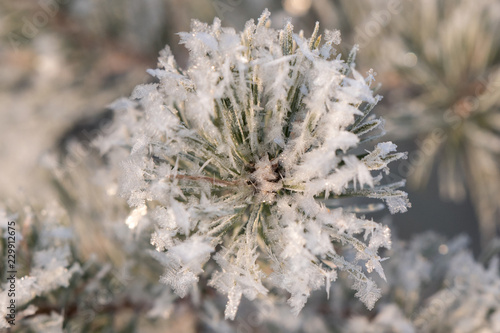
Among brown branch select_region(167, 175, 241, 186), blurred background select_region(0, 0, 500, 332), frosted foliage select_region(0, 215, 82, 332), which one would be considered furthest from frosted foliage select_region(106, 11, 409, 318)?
blurred background select_region(0, 0, 500, 332)

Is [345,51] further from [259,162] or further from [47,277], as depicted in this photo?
[47,277]

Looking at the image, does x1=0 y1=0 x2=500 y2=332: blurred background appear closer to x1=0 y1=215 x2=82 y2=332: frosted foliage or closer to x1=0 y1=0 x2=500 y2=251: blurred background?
x1=0 y1=0 x2=500 y2=251: blurred background

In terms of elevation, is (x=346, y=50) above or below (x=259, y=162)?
above

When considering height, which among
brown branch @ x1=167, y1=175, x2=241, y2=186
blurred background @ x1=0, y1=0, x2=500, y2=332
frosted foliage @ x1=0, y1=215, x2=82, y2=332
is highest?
blurred background @ x1=0, y1=0, x2=500, y2=332

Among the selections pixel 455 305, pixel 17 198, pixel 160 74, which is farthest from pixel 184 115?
pixel 455 305

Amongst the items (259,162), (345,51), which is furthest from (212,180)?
(345,51)

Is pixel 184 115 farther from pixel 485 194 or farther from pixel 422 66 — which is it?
pixel 485 194
